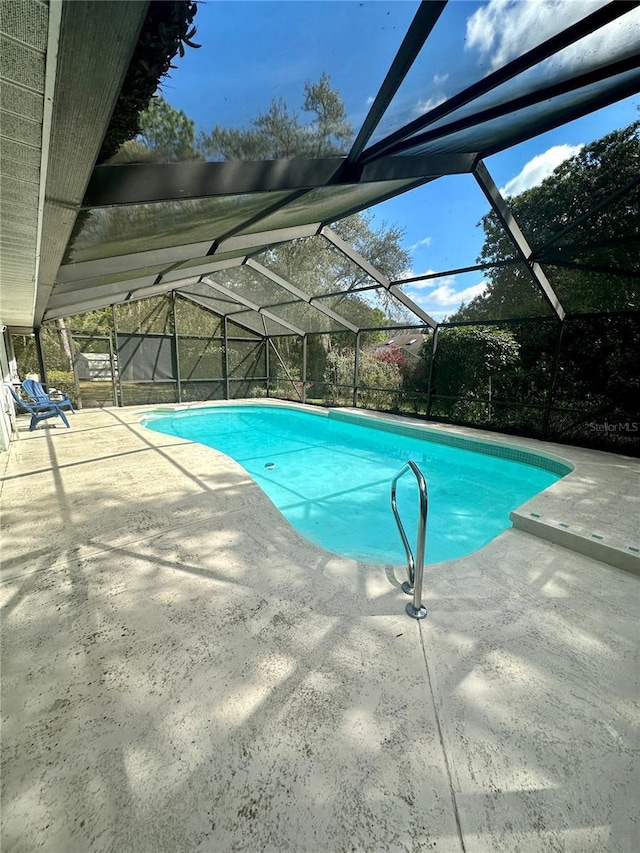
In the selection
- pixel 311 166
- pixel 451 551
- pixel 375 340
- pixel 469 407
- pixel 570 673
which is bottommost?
pixel 451 551

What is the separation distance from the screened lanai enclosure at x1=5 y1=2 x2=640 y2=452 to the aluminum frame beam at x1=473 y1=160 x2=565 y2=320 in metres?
0.04

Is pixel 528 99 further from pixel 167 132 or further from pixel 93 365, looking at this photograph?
pixel 93 365

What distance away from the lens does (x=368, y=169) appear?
2.96 meters

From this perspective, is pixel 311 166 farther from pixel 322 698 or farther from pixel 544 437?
pixel 544 437

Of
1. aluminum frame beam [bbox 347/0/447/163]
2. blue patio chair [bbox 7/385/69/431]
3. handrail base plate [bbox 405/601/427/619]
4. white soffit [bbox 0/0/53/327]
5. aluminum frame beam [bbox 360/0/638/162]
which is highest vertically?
aluminum frame beam [bbox 360/0/638/162]

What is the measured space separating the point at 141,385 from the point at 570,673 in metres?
11.5

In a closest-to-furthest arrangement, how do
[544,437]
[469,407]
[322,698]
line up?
1. [322,698]
2. [544,437]
3. [469,407]

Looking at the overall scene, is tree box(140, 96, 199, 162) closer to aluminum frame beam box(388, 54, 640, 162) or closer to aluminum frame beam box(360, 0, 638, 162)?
aluminum frame beam box(360, 0, 638, 162)

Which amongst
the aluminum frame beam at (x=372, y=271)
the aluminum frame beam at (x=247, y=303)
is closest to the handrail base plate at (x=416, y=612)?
the aluminum frame beam at (x=372, y=271)

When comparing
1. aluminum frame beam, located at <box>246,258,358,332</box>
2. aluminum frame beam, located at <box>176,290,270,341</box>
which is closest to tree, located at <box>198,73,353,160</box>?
aluminum frame beam, located at <box>246,258,358,332</box>

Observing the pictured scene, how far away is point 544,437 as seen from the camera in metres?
6.54

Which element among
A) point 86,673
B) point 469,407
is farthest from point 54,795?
point 469,407

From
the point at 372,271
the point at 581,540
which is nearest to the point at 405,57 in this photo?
the point at 581,540

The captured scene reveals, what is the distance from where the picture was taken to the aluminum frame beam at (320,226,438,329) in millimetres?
5680
